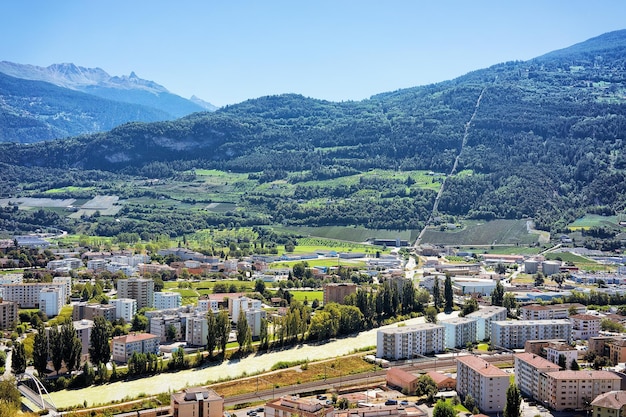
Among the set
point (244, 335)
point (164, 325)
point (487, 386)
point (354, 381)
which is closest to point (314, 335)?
point (244, 335)

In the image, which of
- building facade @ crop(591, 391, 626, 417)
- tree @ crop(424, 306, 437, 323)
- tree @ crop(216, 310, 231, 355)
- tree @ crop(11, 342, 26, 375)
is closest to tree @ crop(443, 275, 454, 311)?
tree @ crop(424, 306, 437, 323)

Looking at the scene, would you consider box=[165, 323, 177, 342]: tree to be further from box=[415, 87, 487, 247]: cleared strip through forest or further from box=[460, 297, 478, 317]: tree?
box=[415, 87, 487, 247]: cleared strip through forest

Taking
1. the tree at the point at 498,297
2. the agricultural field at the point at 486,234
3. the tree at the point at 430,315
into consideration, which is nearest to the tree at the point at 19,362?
the tree at the point at 430,315

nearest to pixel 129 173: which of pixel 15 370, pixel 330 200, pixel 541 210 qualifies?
pixel 330 200

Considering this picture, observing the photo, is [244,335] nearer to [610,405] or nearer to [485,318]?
[485,318]

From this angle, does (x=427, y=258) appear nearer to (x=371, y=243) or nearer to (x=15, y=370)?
(x=371, y=243)

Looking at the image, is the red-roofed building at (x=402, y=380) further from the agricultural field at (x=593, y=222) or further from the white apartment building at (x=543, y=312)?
the agricultural field at (x=593, y=222)

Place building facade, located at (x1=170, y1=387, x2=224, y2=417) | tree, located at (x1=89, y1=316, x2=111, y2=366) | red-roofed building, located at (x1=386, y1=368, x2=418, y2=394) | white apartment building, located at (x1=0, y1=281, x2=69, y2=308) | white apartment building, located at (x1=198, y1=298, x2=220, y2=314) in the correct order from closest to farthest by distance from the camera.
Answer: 1. building facade, located at (x1=170, y1=387, x2=224, y2=417)
2. red-roofed building, located at (x1=386, y1=368, x2=418, y2=394)
3. tree, located at (x1=89, y1=316, x2=111, y2=366)
4. white apartment building, located at (x1=198, y1=298, x2=220, y2=314)
5. white apartment building, located at (x1=0, y1=281, x2=69, y2=308)

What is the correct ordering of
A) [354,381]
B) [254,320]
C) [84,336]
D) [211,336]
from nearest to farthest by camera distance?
1. [354,381]
2. [211,336]
3. [84,336]
4. [254,320]
